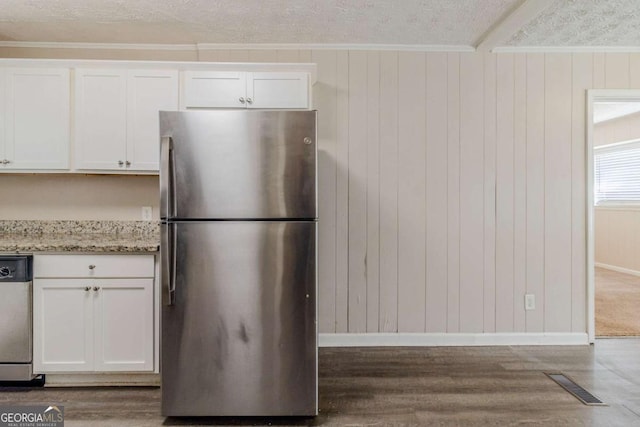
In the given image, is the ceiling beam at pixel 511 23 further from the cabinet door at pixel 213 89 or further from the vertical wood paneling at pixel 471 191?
the cabinet door at pixel 213 89

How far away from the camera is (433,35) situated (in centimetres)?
312

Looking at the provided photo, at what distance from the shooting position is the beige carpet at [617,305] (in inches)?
149

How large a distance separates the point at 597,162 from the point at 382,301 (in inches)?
239

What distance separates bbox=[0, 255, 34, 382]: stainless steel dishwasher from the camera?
2.50m

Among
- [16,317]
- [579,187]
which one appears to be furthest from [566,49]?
[16,317]

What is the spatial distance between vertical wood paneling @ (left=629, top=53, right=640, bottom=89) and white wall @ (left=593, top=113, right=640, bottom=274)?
362cm

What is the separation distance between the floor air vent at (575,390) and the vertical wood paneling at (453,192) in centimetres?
78

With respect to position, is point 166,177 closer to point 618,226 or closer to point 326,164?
point 326,164

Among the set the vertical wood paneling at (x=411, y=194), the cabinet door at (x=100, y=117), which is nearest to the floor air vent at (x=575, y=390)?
the vertical wood paneling at (x=411, y=194)

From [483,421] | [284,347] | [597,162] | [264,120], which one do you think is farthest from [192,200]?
[597,162]

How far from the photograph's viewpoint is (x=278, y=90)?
2.99 meters

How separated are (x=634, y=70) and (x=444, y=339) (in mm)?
2624

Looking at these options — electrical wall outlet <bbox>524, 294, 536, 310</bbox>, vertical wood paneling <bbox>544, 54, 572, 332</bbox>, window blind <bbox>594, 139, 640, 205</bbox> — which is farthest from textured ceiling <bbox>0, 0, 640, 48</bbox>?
window blind <bbox>594, 139, 640, 205</bbox>

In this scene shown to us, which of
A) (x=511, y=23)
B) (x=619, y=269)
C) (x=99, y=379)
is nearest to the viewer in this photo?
(x=99, y=379)
